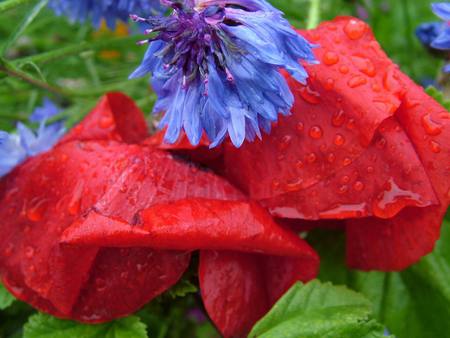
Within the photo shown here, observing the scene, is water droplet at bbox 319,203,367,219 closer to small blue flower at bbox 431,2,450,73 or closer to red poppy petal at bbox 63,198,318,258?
red poppy petal at bbox 63,198,318,258

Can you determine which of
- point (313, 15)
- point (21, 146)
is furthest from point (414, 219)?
point (21, 146)

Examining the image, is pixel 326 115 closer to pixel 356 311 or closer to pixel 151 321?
pixel 356 311

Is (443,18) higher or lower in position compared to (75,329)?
higher

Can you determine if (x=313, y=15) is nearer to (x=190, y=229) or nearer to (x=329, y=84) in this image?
(x=329, y=84)

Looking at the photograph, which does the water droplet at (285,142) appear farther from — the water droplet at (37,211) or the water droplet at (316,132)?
the water droplet at (37,211)

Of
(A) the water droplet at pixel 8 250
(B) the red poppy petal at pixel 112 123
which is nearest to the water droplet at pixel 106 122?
(B) the red poppy petal at pixel 112 123

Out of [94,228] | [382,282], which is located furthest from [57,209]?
[382,282]
